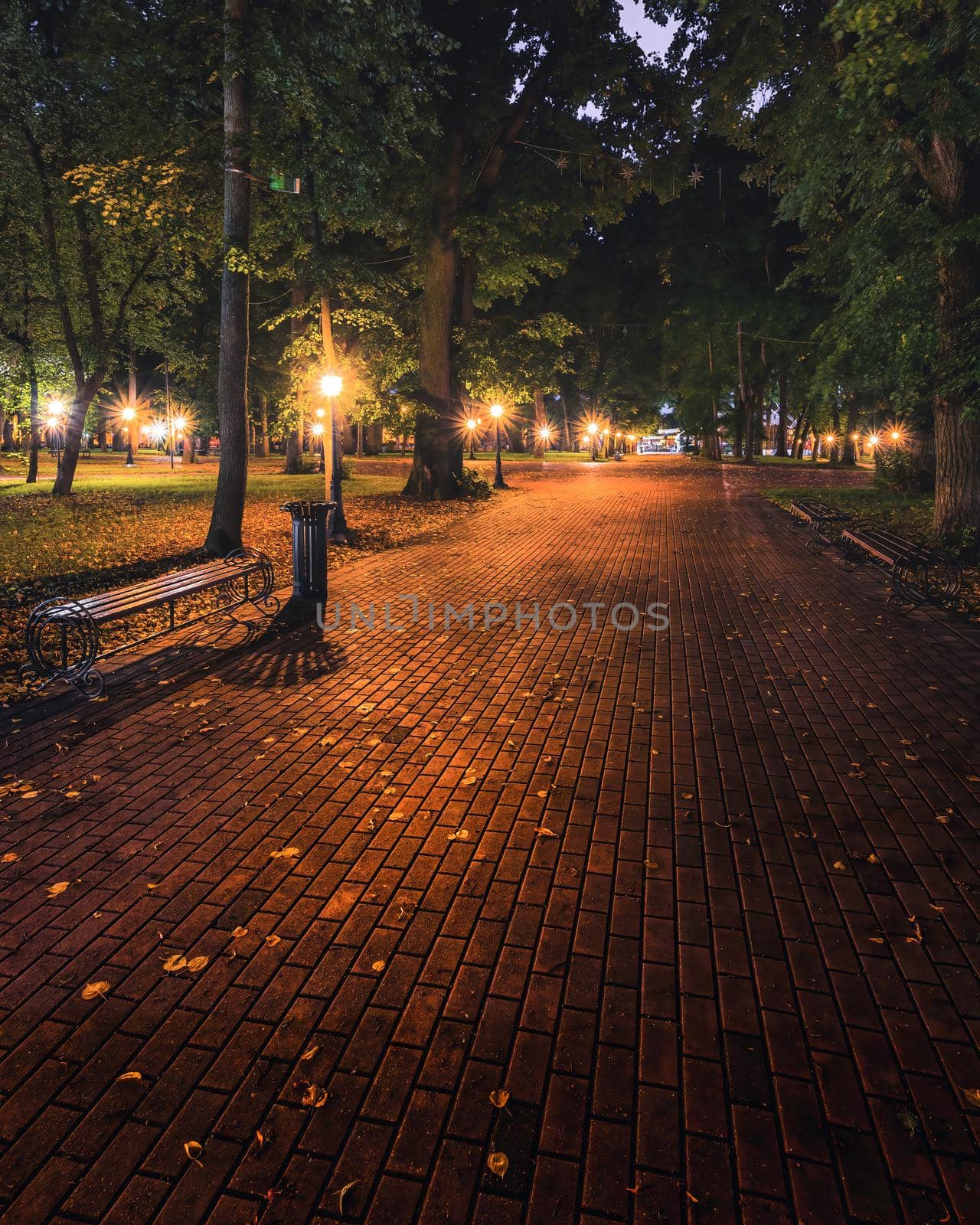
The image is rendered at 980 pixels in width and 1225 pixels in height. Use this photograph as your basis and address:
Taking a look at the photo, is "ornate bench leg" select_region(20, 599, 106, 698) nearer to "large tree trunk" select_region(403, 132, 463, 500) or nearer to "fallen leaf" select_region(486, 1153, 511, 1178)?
"fallen leaf" select_region(486, 1153, 511, 1178)

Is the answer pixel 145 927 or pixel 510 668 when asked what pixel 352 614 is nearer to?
pixel 510 668

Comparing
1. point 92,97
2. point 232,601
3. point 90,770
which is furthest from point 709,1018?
point 92,97

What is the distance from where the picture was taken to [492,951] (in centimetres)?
310

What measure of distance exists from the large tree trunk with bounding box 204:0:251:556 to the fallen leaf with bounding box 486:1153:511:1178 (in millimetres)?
11129

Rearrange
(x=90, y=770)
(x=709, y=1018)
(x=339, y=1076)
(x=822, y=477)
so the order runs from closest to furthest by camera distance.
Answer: (x=339, y=1076), (x=709, y=1018), (x=90, y=770), (x=822, y=477)

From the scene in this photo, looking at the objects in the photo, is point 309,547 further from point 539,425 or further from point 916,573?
point 539,425

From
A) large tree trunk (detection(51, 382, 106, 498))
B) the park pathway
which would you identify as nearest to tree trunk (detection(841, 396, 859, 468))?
large tree trunk (detection(51, 382, 106, 498))

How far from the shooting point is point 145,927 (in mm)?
3242

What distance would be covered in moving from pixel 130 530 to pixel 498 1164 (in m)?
15.5

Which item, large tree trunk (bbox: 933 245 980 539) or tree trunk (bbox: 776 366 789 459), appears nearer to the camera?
large tree trunk (bbox: 933 245 980 539)

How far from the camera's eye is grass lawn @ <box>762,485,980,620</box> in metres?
10.5

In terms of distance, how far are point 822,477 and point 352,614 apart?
33.0 metres

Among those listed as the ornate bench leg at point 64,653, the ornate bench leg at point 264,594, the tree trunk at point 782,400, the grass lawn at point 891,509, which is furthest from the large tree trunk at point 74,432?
the tree trunk at point 782,400

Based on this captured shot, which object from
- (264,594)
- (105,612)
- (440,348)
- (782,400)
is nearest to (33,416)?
(440,348)
